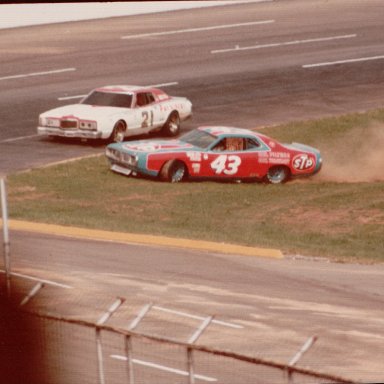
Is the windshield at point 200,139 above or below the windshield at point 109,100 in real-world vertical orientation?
below

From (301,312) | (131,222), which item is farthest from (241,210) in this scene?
(301,312)

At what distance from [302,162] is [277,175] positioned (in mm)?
582

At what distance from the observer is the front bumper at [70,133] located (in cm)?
2858

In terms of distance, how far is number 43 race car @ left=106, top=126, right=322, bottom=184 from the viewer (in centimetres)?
2550

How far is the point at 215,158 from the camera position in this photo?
84.6 ft

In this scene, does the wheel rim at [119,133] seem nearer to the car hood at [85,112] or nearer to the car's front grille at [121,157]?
the car hood at [85,112]

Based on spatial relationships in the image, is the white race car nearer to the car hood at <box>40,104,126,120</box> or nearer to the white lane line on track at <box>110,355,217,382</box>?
the car hood at <box>40,104,126,120</box>

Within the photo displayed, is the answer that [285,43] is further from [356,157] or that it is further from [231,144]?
[231,144]

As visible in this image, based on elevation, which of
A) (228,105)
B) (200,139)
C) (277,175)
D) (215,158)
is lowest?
(277,175)

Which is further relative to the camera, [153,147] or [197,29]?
[197,29]

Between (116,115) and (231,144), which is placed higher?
(116,115)

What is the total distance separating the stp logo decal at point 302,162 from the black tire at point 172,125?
193 inches

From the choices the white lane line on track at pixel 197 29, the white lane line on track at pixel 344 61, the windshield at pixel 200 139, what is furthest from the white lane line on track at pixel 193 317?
the white lane line on track at pixel 197 29

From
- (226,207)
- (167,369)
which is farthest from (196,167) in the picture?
(167,369)
